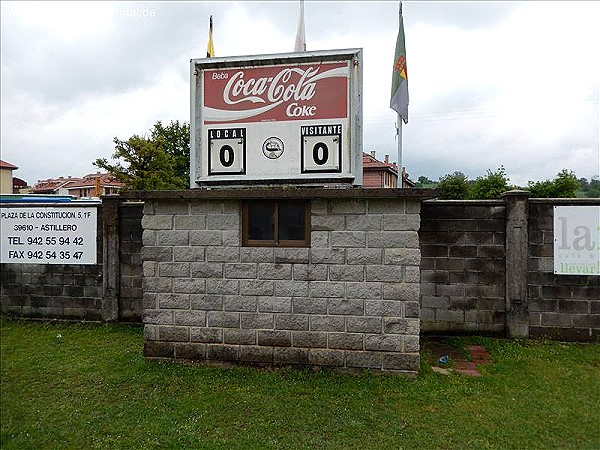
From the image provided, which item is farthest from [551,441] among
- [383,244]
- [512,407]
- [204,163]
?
[204,163]

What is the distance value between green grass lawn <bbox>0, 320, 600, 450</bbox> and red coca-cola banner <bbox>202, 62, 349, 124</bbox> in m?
3.09

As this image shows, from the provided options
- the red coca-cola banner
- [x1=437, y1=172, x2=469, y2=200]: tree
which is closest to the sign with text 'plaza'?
the red coca-cola banner

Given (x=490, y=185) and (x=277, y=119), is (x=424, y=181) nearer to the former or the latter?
(x=490, y=185)

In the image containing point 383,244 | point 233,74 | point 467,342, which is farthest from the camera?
point 467,342

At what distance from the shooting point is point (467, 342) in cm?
664

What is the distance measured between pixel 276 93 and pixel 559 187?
25293 millimetres

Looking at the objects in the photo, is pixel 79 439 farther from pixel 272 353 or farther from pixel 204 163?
pixel 204 163

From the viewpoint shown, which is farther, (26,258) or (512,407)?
(26,258)

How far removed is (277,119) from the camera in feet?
17.5

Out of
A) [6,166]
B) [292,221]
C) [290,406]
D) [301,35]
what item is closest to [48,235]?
[292,221]

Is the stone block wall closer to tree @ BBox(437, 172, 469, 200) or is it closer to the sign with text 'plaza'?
the sign with text 'plaza'

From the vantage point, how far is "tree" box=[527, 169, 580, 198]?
24938 mm

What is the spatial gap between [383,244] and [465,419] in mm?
1972

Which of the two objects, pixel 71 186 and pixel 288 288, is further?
pixel 71 186
